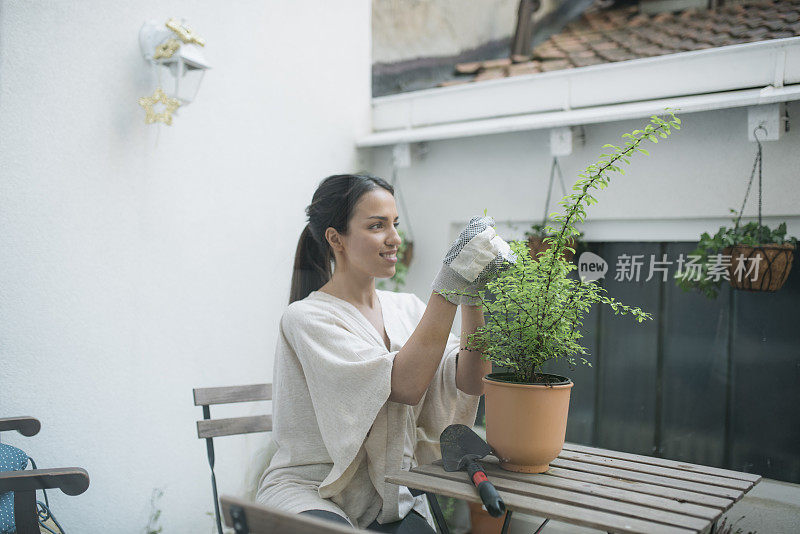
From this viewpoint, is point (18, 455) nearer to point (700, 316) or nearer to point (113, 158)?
point (113, 158)

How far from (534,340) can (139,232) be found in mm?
1810

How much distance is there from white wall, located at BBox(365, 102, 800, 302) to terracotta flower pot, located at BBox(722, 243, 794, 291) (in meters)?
0.24

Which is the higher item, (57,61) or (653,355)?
(57,61)

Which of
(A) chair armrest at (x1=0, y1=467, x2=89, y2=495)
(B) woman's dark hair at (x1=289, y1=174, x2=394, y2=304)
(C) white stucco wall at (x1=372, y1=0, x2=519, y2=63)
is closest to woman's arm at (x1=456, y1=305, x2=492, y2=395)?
(B) woman's dark hair at (x1=289, y1=174, x2=394, y2=304)

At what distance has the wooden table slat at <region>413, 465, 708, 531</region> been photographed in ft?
3.73

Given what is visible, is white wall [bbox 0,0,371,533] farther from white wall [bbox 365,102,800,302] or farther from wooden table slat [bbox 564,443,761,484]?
wooden table slat [bbox 564,443,761,484]

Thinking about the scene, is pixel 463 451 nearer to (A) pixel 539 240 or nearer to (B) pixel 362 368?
(B) pixel 362 368

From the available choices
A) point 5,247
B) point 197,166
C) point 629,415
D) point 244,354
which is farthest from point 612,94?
point 5,247

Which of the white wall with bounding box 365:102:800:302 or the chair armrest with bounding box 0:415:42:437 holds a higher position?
the white wall with bounding box 365:102:800:302

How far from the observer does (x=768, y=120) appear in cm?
252

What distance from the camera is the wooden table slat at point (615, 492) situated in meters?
1.19

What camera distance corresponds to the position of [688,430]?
2828 mm

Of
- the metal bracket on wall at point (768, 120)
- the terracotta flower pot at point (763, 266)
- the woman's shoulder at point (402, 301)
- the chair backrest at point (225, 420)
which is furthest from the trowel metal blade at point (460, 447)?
the metal bracket on wall at point (768, 120)

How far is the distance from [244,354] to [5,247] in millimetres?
1180
